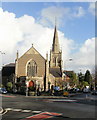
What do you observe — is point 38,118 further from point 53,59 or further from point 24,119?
point 53,59

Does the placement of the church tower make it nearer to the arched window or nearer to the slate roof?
the slate roof

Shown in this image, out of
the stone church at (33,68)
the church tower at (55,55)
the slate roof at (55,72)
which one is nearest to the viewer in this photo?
the stone church at (33,68)

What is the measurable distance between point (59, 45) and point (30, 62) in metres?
32.8

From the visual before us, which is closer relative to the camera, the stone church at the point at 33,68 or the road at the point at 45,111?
the road at the point at 45,111

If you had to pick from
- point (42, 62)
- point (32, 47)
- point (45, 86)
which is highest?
point (32, 47)

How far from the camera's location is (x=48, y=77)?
72.1 meters

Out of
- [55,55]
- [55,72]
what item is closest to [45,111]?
[55,72]

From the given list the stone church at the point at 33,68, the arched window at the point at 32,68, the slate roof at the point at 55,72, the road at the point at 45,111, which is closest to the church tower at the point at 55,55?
A: the slate roof at the point at 55,72

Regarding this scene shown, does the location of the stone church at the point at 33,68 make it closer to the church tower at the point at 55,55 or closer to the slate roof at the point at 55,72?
the slate roof at the point at 55,72

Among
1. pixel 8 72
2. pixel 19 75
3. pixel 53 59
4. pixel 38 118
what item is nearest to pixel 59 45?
Answer: pixel 53 59

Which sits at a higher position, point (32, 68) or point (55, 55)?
point (55, 55)

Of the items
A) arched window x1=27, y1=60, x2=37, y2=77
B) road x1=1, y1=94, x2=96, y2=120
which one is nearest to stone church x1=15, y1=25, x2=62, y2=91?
arched window x1=27, y1=60, x2=37, y2=77

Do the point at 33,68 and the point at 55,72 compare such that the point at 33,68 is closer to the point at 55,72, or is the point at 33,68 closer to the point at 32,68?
the point at 32,68

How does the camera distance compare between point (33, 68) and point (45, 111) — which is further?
point (33, 68)
